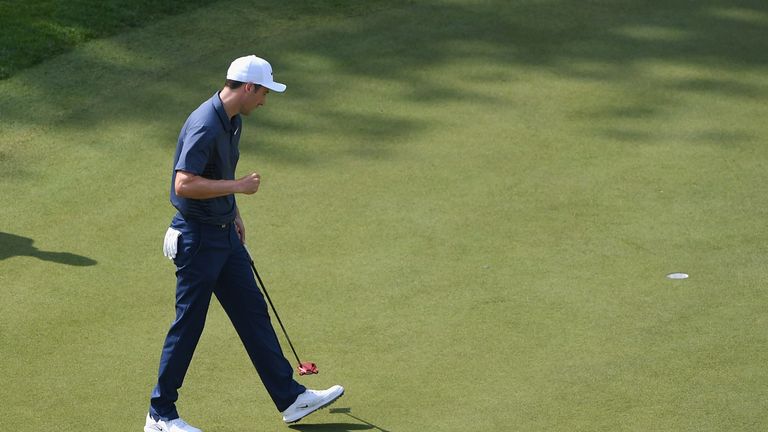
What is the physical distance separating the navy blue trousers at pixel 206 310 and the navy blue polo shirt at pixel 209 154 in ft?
0.25

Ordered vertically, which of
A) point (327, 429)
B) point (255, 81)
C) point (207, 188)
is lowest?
point (327, 429)

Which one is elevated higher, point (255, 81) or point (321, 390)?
point (255, 81)

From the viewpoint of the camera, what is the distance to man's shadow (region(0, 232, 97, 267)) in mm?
8133

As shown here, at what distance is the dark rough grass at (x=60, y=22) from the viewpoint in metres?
11.0

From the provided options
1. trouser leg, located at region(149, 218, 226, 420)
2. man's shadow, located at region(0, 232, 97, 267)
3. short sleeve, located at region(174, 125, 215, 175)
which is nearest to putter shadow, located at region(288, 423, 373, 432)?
trouser leg, located at region(149, 218, 226, 420)

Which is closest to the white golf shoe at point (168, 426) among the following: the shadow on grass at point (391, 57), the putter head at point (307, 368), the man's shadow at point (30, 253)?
the putter head at point (307, 368)

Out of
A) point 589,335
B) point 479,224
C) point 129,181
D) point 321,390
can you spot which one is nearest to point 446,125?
point 479,224

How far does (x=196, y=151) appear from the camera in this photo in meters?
5.91

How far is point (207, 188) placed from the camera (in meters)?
5.82

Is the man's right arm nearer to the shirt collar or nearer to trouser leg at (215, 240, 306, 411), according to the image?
the shirt collar

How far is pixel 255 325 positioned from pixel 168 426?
0.66 metres

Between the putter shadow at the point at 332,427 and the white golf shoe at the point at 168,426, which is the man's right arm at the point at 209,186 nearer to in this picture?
the white golf shoe at the point at 168,426

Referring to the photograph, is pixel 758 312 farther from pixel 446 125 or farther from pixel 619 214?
pixel 446 125

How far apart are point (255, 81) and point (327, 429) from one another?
1820 mm
